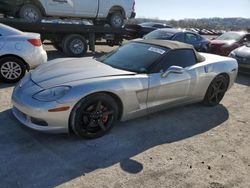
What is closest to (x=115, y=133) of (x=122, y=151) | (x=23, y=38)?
(x=122, y=151)

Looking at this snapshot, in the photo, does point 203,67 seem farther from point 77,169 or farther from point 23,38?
point 23,38

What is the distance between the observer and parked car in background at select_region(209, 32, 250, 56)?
40.1 ft

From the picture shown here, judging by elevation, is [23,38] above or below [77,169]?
above

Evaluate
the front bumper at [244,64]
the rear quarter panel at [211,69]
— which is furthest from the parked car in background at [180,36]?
the rear quarter panel at [211,69]

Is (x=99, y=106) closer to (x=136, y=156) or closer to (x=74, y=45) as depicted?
(x=136, y=156)

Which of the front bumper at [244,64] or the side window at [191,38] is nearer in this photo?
the front bumper at [244,64]

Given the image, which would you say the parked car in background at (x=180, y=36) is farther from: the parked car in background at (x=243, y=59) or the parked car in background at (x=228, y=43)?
the parked car in background at (x=243, y=59)

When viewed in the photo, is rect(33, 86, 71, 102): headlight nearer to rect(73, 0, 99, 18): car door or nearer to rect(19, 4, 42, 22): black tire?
rect(19, 4, 42, 22): black tire

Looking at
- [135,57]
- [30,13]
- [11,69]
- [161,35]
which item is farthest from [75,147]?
[161,35]

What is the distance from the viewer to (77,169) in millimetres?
3443

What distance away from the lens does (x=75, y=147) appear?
3924mm

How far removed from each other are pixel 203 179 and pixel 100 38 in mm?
10305

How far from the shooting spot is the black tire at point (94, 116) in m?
3.93

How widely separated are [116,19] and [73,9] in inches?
91.9
